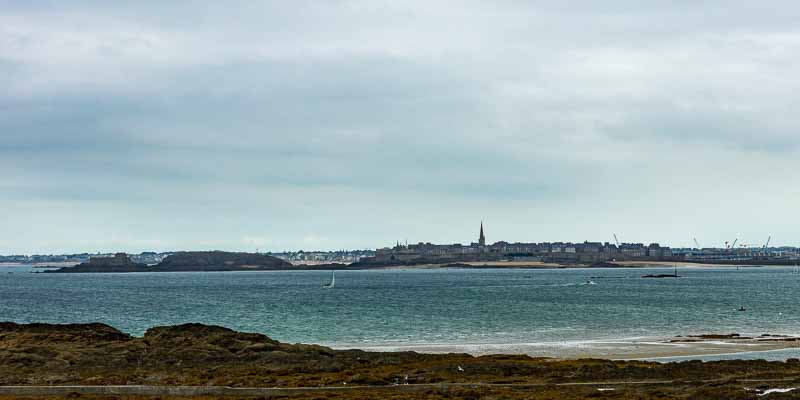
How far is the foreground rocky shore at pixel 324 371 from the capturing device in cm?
3291

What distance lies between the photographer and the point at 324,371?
39156mm

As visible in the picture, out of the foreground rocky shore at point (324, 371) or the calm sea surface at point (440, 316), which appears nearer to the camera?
the foreground rocky shore at point (324, 371)

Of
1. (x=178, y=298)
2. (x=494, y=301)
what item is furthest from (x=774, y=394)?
(x=178, y=298)

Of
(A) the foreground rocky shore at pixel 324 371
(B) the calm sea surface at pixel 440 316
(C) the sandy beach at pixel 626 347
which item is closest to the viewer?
(A) the foreground rocky shore at pixel 324 371

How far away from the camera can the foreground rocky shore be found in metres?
32.9

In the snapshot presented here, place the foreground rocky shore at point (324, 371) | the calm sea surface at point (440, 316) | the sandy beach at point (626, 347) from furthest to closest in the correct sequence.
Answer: the calm sea surface at point (440, 316) → the sandy beach at point (626, 347) → the foreground rocky shore at point (324, 371)

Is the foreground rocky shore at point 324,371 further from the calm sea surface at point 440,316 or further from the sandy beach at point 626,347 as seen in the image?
the calm sea surface at point 440,316

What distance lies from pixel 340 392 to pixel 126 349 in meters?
16.8

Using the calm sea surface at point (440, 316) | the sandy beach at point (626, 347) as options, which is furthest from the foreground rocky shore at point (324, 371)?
the calm sea surface at point (440, 316)

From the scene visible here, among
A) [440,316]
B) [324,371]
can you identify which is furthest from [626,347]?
[440,316]

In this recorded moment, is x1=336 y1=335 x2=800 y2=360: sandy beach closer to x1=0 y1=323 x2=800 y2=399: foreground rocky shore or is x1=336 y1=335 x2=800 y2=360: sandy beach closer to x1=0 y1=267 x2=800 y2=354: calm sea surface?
x1=0 y1=267 x2=800 y2=354: calm sea surface

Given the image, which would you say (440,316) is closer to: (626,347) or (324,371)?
(626,347)

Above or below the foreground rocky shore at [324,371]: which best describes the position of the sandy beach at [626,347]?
below

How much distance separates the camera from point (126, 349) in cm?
4494
